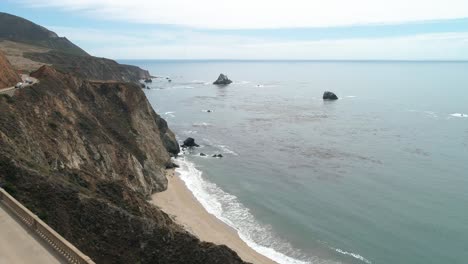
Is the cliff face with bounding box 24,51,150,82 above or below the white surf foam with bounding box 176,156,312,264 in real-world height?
above

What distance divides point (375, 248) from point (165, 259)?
70.2 feet

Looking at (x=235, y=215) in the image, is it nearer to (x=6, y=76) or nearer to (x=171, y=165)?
(x=171, y=165)

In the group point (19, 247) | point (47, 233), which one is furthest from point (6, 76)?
point (19, 247)

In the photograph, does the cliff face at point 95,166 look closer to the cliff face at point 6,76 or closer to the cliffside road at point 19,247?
the cliffside road at point 19,247

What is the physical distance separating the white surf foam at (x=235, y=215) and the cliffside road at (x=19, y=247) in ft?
69.5

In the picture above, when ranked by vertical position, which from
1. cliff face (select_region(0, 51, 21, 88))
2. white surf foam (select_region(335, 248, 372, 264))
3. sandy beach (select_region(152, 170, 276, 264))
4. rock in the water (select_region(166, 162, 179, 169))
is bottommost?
sandy beach (select_region(152, 170, 276, 264))

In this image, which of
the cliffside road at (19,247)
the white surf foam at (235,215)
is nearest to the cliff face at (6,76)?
the white surf foam at (235,215)

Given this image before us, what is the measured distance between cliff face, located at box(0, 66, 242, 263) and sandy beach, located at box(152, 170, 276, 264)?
7.08ft

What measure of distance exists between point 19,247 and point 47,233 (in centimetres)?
122

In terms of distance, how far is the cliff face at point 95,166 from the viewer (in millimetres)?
23781

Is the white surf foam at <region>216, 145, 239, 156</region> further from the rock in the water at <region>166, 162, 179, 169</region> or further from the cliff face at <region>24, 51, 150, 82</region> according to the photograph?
the cliff face at <region>24, 51, 150, 82</region>

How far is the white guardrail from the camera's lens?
17484mm

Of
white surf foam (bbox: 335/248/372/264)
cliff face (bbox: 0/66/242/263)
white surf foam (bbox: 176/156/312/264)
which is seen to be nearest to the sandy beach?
white surf foam (bbox: 176/156/312/264)

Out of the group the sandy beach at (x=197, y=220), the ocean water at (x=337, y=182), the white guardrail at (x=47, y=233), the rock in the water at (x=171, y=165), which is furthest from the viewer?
the rock in the water at (x=171, y=165)
